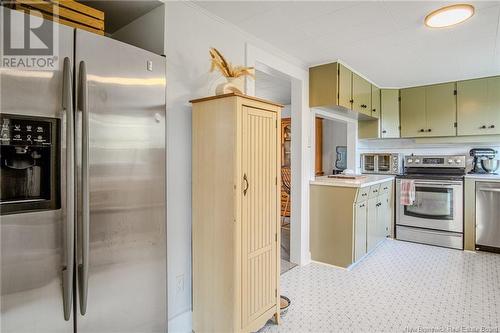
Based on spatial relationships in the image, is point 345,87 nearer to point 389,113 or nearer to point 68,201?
point 389,113

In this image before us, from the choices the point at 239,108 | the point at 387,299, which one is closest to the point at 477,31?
the point at 239,108

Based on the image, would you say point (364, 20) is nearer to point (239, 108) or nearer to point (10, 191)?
point (239, 108)

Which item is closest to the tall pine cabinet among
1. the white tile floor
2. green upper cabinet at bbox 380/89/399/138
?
the white tile floor

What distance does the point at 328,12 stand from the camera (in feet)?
7.00

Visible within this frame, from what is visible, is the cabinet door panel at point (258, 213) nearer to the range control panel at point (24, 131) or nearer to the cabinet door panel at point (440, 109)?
the range control panel at point (24, 131)

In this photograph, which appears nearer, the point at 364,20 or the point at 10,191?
the point at 10,191

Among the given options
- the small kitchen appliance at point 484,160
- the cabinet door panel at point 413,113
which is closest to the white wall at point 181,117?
the cabinet door panel at point 413,113

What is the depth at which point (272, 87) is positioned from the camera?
450cm

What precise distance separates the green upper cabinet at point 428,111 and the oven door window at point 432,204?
2.82ft

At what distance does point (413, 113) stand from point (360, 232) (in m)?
2.31

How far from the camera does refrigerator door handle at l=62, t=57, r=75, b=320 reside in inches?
49.8

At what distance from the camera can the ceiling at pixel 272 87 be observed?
3935 mm

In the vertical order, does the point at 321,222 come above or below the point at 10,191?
below

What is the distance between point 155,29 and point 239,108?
821 millimetres
